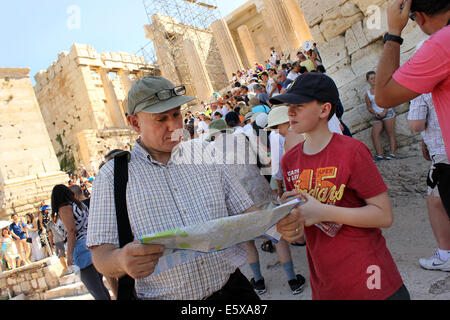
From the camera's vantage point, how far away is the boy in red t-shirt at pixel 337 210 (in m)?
1.44

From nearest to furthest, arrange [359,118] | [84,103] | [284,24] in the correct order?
[359,118] → [284,24] → [84,103]

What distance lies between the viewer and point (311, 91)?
164 cm

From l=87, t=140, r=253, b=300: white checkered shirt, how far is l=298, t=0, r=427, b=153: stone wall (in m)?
3.68

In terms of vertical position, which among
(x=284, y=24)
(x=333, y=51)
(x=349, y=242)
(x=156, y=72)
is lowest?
(x=349, y=242)

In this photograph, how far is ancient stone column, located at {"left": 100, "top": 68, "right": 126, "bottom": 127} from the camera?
23.1 m

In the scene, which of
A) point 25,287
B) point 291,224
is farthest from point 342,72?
point 25,287

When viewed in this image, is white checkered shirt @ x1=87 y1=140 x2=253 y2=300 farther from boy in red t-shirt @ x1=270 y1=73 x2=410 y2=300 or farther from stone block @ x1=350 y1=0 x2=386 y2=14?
stone block @ x1=350 y1=0 x2=386 y2=14

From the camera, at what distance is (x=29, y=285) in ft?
23.7

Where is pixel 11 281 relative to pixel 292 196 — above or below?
below

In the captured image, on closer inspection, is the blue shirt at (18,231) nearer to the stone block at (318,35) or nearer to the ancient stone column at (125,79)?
the stone block at (318,35)

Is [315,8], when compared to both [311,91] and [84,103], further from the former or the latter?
[84,103]

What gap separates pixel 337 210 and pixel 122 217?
1.04 metres

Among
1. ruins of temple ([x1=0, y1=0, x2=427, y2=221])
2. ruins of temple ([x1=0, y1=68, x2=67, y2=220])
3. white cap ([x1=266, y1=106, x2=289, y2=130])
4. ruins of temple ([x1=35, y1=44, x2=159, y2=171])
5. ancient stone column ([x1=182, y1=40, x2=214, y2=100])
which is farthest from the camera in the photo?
ancient stone column ([x1=182, y1=40, x2=214, y2=100])

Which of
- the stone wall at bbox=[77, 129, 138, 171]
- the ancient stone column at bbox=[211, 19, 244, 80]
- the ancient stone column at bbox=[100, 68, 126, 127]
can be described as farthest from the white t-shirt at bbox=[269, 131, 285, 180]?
the ancient stone column at bbox=[100, 68, 126, 127]
